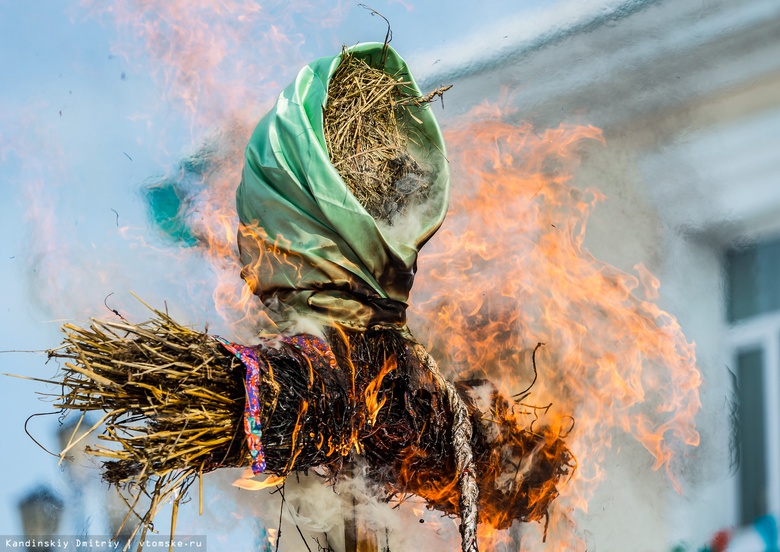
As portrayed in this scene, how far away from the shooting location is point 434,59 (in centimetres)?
520

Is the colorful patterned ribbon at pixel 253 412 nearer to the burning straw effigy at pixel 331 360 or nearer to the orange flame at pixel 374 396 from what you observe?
the burning straw effigy at pixel 331 360

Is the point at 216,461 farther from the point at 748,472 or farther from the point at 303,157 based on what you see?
the point at 748,472

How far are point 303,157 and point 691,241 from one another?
2562 mm

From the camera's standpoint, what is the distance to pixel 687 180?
4.96m

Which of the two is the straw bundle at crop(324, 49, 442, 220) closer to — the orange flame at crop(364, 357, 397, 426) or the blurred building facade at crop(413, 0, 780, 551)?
the orange flame at crop(364, 357, 397, 426)

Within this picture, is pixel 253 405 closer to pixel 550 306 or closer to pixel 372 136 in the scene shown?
pixel 372 136

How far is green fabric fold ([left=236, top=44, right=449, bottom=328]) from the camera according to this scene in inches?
129

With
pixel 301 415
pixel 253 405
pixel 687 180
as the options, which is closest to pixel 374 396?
pixel 301 415

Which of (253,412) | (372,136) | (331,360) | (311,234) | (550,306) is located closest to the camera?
(253,412)

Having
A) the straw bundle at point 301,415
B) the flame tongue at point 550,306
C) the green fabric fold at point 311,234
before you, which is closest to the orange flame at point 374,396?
the straw bundle at point 301,415

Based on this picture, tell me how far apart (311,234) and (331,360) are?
1.56 ft

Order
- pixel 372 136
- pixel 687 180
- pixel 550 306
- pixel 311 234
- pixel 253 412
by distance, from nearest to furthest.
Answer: pixel 253 412, pixel 311 234, pixel 372 136, pixel 550 306, pixel 687 180

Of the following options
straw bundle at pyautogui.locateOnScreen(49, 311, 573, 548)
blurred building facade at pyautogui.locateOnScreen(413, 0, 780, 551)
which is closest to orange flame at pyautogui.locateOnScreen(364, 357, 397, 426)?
straw bundle at pyautogui.locateOnScreen(49, 311, 573, 548)

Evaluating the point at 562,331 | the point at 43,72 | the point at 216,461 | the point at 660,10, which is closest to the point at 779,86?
the point at 660,10
